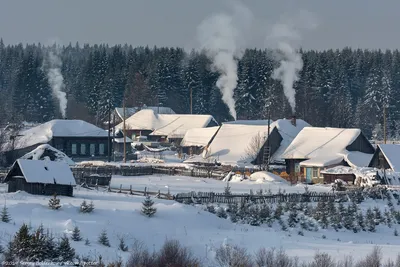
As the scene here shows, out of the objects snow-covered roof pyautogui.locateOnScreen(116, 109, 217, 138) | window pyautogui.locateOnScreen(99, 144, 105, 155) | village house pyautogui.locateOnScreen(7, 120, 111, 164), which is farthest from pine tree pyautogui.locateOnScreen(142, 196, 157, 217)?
snow-covered roof pyautogui.locateOnScreen(116, 109, 217, 138)

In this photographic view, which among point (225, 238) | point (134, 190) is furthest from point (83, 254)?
point (134, 190)

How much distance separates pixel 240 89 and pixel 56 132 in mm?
47284

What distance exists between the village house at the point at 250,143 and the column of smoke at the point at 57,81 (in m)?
38.0

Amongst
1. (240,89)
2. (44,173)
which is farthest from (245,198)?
(240,89)

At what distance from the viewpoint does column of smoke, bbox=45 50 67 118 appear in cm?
11690

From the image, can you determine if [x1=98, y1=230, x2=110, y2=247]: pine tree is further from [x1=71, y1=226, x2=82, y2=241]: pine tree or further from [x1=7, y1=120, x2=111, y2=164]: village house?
[x1=7, y1=120, x2=111, y2=164]: village house

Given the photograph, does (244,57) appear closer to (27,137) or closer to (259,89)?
(259,89)

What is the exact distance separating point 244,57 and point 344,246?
9465cm

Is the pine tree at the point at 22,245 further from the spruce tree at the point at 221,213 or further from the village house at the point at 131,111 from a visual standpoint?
the village house at the point at 131,111

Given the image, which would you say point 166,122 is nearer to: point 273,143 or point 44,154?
point 273,143

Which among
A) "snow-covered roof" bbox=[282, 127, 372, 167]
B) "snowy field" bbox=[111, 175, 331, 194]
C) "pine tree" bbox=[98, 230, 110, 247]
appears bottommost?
"pine tree" bbox=[98, 230, 110, 247]

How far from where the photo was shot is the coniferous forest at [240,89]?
352 ft

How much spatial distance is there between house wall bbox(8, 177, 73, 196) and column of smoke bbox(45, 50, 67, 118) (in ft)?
225

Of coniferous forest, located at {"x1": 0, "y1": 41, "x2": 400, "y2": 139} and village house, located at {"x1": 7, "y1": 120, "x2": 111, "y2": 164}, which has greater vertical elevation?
coniferous forest, located at {"x1": 0, "y1": 41, "x2": 400, "y2": 139}
